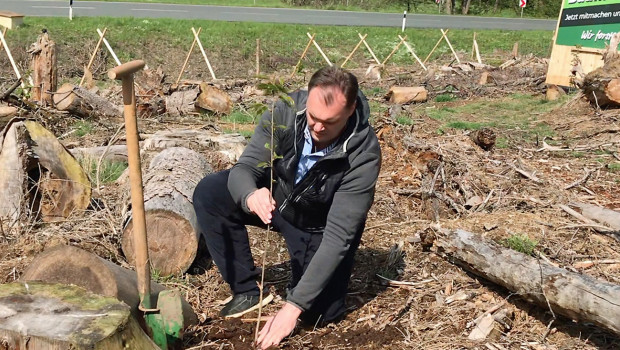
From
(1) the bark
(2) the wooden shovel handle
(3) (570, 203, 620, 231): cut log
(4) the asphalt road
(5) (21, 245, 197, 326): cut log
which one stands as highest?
(2) the wooden shovel handle

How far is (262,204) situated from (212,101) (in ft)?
25.9

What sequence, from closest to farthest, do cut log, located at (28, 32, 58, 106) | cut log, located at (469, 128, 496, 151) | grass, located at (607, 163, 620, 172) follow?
grass, located at (607, 163, 620, 172), cut log, located at (469, 128, 496, 151), cut log, located at (28, 32, 58, 106)

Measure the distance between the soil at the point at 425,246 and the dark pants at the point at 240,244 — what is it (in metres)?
0.12

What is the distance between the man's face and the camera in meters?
3.00

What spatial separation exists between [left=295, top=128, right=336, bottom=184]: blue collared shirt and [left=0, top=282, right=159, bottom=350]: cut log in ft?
3.99

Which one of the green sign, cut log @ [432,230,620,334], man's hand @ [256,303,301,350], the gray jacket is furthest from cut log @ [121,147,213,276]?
Result: the green sign

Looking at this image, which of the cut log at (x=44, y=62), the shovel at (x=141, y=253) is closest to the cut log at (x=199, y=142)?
the shovel at (x=141, y=253)

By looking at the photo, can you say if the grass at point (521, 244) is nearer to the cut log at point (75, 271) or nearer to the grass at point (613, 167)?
the cut log at point (75, 271)

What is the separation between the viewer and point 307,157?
133 inches

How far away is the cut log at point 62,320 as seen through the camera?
2.27m

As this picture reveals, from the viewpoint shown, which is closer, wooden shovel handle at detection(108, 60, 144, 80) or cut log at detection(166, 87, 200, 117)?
wooden shovel handle at detection(108, 60, 144, 80)

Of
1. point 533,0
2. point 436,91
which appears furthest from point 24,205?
point 533,0

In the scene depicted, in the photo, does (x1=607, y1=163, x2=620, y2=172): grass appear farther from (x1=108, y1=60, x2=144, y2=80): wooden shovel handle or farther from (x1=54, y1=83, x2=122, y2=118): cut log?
(x1=54, y1=83, x2=122, y2=118): cut log

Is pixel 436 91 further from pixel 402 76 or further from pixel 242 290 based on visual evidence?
pixel 242 290
